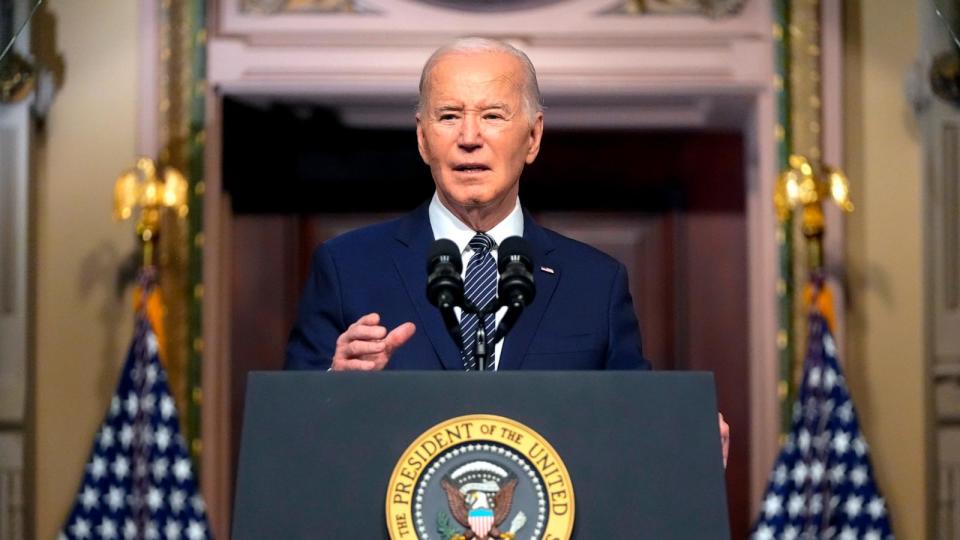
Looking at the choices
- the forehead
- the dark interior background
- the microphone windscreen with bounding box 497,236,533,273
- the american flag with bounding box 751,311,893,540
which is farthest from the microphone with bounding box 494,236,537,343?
the dark interior background

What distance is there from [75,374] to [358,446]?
412 centimetres

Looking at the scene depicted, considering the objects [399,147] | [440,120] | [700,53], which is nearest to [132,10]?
[399,147]

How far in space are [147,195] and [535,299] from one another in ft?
10.8

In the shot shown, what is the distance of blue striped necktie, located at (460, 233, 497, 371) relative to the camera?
2.31 meters

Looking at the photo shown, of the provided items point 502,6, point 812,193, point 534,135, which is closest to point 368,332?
point 534,135

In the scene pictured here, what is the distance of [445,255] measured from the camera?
2080 millimetres

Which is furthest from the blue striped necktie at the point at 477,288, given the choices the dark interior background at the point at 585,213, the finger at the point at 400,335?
the dark interior background at the point at 585,213

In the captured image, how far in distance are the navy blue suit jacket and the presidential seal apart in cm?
45

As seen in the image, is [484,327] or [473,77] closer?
[484,327]

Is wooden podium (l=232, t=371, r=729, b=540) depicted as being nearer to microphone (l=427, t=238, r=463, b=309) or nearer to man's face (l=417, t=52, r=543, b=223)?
microphone (l=427, t=238, r=463, b=309)

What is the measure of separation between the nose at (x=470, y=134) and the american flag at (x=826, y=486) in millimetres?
3179

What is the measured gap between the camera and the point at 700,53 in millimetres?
5855

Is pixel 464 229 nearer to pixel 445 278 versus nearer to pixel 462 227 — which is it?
pixel 462 227

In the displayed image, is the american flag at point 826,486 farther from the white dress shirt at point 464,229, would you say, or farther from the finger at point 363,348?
the finger at point 363,348
